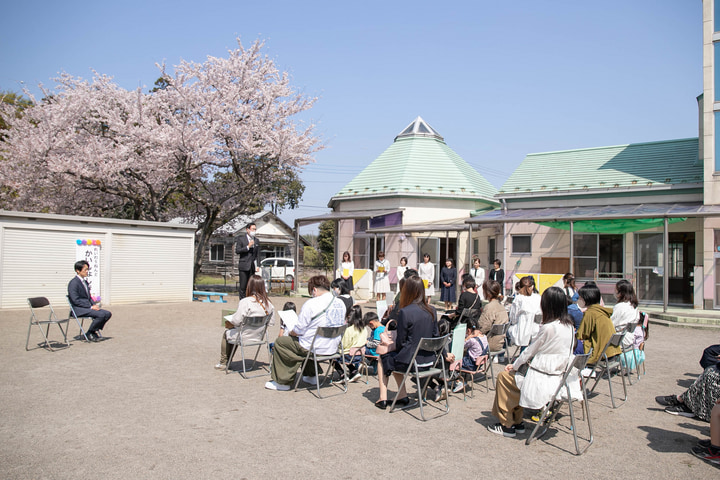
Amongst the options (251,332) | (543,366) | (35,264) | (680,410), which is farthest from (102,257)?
(680,410)

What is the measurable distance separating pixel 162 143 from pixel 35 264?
6159 millimetres

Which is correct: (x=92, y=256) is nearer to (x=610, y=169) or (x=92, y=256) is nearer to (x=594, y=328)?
(x=594, y=328)

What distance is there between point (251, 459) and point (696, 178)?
58.8 ft

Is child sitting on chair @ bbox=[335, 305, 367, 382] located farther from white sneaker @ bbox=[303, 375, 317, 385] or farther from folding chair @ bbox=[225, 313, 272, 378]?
folding chair @ bbox=[225, 313, 272, 378]

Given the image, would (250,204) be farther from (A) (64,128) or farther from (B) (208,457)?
(B) (208,457)

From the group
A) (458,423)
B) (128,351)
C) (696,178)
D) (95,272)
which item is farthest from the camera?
(696,178)

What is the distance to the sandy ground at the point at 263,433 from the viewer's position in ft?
13.1

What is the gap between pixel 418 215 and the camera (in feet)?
74.7

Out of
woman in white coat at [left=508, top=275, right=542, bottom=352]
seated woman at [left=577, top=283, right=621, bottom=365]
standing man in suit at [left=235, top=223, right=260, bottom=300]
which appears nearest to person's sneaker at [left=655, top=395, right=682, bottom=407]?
seated woman at [left=577, top=283, right=621, bottom=365]

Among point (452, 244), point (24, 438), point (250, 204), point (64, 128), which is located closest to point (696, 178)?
point (452, 244)

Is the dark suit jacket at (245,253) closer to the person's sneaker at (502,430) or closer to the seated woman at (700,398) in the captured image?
the person's sneaker at (502,430)

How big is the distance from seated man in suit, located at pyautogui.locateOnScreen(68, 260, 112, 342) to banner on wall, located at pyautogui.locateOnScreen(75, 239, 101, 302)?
5.49m

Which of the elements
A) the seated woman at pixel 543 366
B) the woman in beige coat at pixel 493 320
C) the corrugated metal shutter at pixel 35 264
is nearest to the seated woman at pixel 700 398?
the seated woman at pixel 543 366

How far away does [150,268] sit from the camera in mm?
→ 15406
